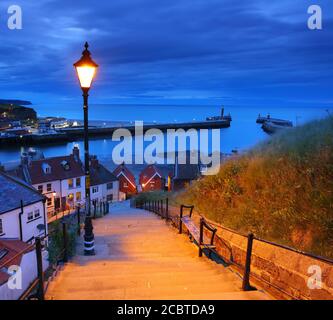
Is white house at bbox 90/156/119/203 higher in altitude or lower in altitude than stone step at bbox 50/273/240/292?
lower

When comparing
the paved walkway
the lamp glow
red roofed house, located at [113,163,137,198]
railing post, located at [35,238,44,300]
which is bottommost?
red roofed house, located at [113,163,137,198]

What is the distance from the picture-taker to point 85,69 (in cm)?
705

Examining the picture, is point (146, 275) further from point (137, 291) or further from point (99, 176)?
point (99, 176)

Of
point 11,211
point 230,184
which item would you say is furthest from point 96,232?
point 11,211

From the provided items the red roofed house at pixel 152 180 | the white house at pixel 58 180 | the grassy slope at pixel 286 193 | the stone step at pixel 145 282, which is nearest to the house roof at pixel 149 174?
the red roofed house at pixel 152 180

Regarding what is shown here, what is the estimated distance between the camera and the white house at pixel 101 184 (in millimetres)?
43312

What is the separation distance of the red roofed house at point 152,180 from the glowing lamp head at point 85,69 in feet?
135

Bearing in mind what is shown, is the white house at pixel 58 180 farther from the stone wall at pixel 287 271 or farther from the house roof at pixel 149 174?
the stone wall at pixel 287 271

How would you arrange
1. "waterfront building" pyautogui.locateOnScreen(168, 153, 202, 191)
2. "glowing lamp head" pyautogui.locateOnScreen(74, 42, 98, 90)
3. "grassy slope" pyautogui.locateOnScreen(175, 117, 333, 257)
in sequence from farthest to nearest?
"waterfront building" pyautogui.locateOnScreen(168, 153, 202, 191) → "glowing lamp head" pyautogui.locateOnScreen(74, 42, 98, 90) → "grassy slope" pyautogui.locateOnScreen(175, 117, 333, 257)

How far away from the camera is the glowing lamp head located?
7012mm

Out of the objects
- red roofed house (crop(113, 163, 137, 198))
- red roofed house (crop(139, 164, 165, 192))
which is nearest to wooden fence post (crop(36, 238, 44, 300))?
red roofed house (crop(139, 164, 165, 192))

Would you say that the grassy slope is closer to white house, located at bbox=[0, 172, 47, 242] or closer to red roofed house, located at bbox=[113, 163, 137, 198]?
white house, located at bbox=[0, 172, 47, 242]

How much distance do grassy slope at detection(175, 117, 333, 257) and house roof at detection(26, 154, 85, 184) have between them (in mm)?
28748

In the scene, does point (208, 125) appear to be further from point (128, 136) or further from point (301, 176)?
point (301, 176)
